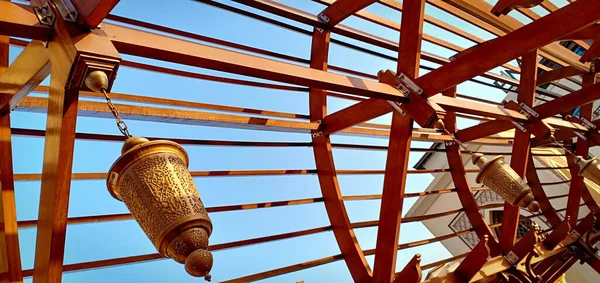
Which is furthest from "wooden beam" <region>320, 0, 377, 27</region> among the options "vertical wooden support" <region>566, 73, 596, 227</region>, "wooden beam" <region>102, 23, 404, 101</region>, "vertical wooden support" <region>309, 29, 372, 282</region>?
"vertical wooden support" <region>566, 73, 596, 227</region>

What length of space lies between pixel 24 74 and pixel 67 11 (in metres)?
0.38

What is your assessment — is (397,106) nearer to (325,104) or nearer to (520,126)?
(325,104)

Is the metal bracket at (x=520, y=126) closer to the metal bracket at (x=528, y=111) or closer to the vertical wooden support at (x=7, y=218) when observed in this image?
the metal bracket at (x=528, y=111)

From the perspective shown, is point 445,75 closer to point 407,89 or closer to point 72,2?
point 407,89

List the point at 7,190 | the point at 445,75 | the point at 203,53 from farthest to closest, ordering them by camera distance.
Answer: the point at 445,75
the point at 7,190
the point at 203,53

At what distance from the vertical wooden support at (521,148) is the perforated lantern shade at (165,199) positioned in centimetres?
349

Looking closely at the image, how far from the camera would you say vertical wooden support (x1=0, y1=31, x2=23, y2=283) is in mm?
1718

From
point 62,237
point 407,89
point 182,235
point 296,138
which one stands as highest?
point 296,138

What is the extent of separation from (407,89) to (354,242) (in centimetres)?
137

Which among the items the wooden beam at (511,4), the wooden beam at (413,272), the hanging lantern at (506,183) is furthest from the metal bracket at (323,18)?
the wooden beam at (413,272)

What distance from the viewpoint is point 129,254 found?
8.58 feet

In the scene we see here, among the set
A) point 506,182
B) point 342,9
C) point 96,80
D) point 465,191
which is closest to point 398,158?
point 506,182

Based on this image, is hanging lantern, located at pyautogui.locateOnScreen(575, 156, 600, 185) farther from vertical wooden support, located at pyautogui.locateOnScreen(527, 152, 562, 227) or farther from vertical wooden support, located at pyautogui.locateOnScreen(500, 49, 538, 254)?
vertical wooden support, located at pyautogui.locateOnScreen(527, 152, 562, 227)

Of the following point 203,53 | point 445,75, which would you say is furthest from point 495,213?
point 203,53
